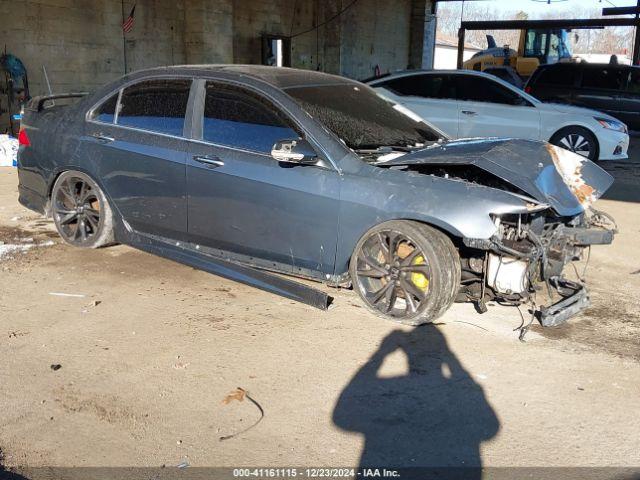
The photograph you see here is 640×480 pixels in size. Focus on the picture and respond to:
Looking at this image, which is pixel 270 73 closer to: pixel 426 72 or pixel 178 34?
pixel 426 72

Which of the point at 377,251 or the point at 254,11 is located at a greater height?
the point at 254,11

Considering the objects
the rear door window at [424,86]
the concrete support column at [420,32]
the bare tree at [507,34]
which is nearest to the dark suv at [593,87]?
the rear door window at [424,86]

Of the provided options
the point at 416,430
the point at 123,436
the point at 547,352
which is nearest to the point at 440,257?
the point at 547,352

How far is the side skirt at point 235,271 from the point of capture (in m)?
4.52

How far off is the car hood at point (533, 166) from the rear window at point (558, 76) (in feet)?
38.1

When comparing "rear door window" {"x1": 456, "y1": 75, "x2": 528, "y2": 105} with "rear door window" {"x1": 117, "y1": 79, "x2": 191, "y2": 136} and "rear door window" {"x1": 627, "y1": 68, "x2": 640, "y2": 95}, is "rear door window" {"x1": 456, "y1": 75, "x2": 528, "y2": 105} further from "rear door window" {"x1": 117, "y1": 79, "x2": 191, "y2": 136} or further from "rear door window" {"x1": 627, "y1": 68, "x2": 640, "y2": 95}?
"rear door window" {"x1": 117, "y1": 79, "x2": 191, "y2": 136}

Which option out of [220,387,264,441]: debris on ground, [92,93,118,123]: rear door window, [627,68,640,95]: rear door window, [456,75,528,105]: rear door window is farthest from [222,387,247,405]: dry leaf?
[627,68,640,95]: rear door window

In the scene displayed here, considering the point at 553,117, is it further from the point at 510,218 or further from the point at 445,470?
the point at 445,470

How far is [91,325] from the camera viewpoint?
4441 millimetres

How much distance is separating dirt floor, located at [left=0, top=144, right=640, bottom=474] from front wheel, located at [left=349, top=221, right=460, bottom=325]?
6.3 inches

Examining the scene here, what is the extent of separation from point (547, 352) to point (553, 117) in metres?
7.65

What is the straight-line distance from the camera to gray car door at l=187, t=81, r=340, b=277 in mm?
4500

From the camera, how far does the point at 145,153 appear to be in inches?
204

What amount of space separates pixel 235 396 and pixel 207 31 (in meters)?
15.3
